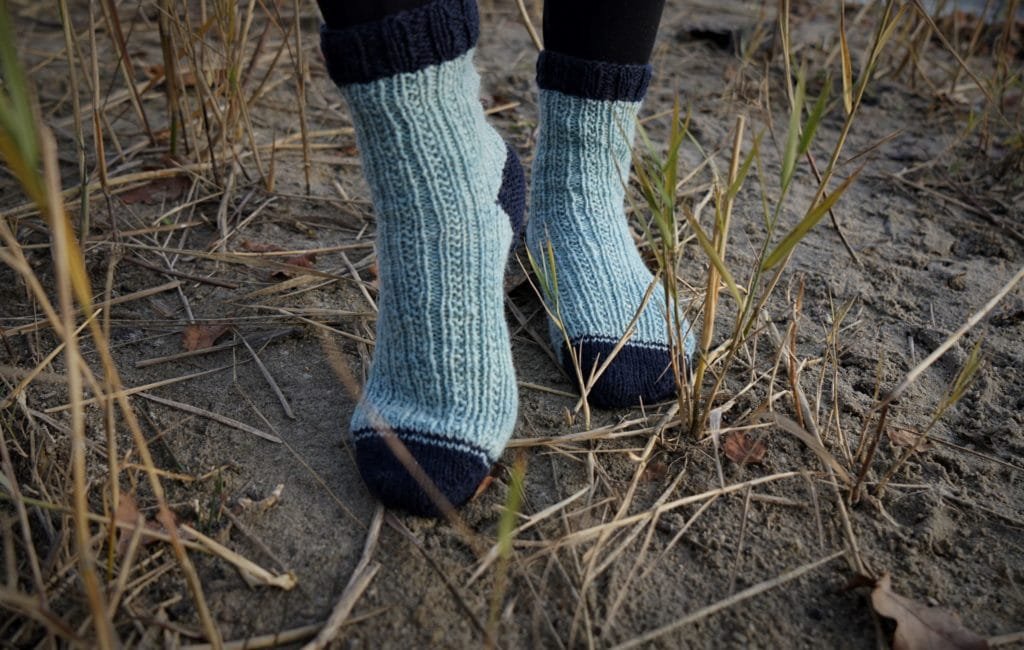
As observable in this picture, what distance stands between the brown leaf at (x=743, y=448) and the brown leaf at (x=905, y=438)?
5.9 inches

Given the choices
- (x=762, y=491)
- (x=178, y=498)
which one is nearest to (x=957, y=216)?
(x=762, y=491)

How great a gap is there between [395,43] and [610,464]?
1.60ft

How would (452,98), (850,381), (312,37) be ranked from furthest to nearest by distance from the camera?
(312,37)
(850,381)
(452,98)

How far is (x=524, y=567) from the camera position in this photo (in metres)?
0.74

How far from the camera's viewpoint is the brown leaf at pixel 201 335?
105 centimetres

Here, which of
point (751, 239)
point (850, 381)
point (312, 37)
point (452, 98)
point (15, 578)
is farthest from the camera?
point (312, 37)

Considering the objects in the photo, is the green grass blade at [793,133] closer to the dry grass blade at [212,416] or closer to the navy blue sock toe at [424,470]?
the navy blue sock toe at [424,470]

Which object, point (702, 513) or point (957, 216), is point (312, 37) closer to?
point (957, 216)

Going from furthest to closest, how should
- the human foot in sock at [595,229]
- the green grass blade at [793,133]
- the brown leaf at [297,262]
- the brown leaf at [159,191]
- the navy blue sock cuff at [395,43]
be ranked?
the brown leaf at [159,191] < the brown leaf at [297,262] < the human foot in sock at [595,229] < the navy blue sock cuff at [395,43] < the green grass blade at [793,133]

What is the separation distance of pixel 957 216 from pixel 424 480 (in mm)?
1163

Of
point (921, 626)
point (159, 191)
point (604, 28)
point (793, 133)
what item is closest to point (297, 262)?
point (159, 191)

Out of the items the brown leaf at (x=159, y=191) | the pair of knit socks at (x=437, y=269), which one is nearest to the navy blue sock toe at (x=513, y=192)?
the pair of knit socks at (x=437, y=269)

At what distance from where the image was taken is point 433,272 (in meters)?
0.83

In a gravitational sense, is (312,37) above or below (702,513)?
above
